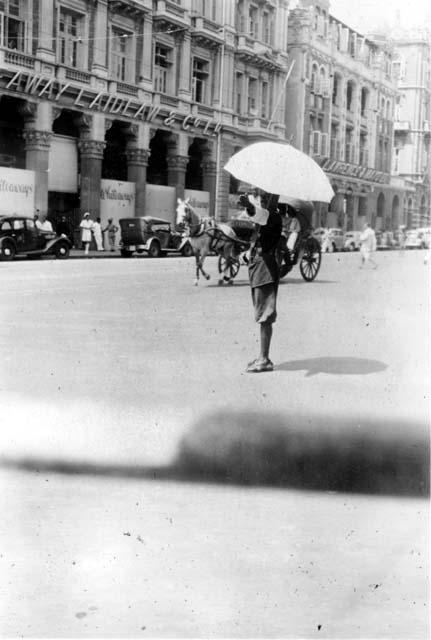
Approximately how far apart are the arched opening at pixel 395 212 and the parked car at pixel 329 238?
0.38m

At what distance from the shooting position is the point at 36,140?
6250 mm

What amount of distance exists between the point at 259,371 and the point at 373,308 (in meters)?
1.49

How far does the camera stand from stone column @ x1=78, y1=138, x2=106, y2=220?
6.00m

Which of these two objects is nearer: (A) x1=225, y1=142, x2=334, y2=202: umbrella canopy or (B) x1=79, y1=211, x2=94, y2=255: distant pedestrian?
(A) x1=225, y1=142, x2=334, y2=202: umbrella canopy

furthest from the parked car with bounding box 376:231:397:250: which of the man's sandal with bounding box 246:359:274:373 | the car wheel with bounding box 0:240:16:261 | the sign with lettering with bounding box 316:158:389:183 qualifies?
the car wheel with bounding box 0:240:16:261

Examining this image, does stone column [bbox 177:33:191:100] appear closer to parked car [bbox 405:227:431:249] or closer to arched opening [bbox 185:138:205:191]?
arched opening [bbox 185:138:205:191]

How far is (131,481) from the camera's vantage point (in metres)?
4.89

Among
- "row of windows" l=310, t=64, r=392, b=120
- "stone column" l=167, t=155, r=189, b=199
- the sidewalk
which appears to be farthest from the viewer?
the sidewalk

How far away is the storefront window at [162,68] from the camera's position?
568cm

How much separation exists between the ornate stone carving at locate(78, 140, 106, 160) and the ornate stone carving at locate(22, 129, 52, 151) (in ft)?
0.84

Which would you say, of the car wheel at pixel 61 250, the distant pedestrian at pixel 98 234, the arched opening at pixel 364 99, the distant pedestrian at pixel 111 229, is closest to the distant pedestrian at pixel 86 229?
the distant pedestrian at pixel 98 234

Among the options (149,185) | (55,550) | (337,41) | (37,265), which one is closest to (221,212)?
(149,185)

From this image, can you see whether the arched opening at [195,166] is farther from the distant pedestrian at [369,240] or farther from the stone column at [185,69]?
the distant pedestrian at [369,240]

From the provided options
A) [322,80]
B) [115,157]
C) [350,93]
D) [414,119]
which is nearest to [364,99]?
[350,93]
